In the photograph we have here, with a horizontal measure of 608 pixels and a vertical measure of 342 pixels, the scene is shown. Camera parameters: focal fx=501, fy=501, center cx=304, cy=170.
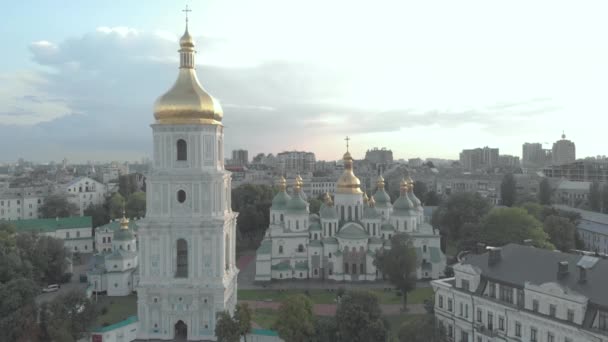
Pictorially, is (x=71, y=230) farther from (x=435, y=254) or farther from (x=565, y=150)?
(x=565, y=150)

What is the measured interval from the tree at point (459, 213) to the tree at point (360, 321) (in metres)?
30.9

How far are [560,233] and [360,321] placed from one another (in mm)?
26933

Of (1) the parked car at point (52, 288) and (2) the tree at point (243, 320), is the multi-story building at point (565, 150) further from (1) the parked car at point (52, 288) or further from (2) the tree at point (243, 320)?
(2) the tree at point (243, 320)

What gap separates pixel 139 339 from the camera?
2305 cm

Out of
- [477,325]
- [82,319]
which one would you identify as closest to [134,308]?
[82,319]

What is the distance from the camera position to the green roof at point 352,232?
40.4 meters

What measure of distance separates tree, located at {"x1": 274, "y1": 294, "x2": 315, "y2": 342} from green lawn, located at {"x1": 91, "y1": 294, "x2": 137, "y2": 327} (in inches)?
506

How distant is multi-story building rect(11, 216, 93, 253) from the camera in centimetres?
5019

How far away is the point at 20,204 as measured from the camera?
64.8 m

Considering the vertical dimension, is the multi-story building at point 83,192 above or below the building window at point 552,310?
above

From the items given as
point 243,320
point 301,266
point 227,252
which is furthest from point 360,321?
point 301,266

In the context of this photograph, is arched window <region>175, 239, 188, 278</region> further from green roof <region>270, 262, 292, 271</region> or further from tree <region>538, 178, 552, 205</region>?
tree <region>538, 178, 552, 205</region>

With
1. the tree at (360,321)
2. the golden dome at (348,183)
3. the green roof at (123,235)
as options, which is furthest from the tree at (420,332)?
the green roof at (123,235)

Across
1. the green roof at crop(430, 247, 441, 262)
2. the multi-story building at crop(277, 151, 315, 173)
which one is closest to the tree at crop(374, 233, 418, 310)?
the green roof at crop(430, 247, 441, 262)
